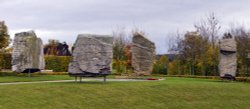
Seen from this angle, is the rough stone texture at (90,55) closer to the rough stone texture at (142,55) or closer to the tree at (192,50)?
the rough stone texture at (142,55)

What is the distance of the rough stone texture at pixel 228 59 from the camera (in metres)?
26.2

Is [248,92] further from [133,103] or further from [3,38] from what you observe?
[3,38]

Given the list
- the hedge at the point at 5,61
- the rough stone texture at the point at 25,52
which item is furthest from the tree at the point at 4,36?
the hedge at the point at 5,61

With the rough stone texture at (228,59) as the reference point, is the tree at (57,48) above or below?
above

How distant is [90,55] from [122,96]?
3526 millimetres

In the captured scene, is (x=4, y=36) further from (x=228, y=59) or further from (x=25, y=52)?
(x=228, y=59)

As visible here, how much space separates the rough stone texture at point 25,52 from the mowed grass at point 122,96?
8.32m

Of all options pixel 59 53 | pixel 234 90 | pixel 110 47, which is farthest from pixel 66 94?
pixel 59 53

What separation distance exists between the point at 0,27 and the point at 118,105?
16.7 meters

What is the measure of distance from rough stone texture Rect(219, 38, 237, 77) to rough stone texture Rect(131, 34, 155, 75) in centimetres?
512

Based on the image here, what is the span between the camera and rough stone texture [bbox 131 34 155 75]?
28891 millimetres

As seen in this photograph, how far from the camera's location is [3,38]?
30266 millimetres

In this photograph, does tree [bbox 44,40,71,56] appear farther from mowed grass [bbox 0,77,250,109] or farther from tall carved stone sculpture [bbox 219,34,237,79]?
mowed grass [bbox 0,77,250,109]

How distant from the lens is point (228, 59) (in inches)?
1034
